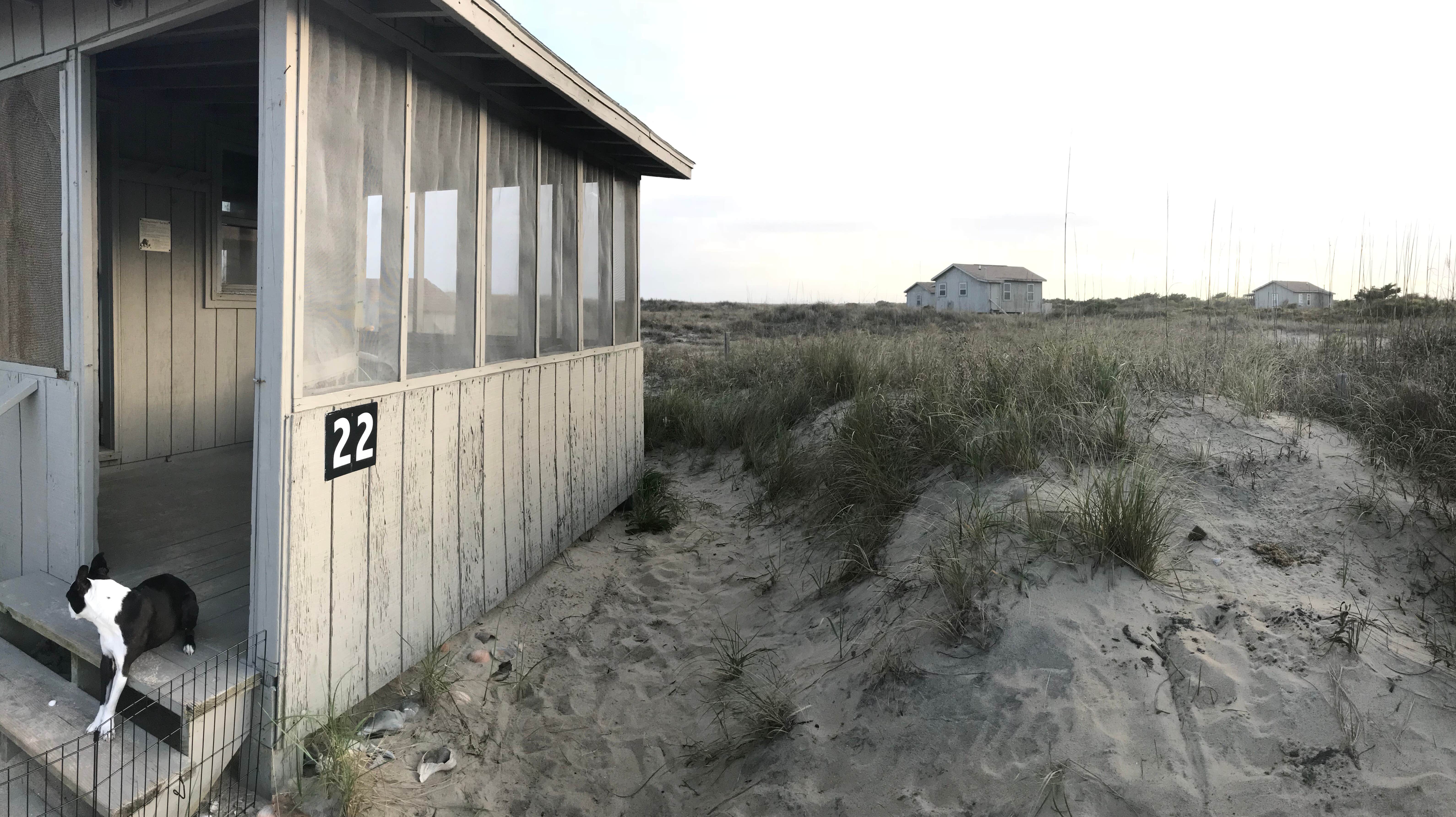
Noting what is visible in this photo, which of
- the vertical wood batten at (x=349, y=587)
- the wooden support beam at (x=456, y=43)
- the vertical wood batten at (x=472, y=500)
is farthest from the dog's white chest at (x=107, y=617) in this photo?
the wooden support beam at (x=456, y=43)

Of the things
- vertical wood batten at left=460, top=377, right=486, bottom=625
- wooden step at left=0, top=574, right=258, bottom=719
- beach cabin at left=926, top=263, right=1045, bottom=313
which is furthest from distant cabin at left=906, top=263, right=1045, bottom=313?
wooden step at left=0, top=574, right=258, bottom=719

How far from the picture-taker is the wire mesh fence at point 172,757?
265 centimetres

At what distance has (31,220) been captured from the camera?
378 cm

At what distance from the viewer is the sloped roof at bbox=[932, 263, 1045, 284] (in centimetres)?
4116

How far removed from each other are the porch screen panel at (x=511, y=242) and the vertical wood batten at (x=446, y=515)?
0.54 metres

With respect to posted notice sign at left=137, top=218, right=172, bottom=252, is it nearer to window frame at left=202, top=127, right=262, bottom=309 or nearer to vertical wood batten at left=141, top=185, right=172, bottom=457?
vertical wood batten at left=141, top=185, right=172, bottom=457

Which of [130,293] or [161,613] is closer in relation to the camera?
[161,613]

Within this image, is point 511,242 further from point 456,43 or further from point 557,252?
point 456,43

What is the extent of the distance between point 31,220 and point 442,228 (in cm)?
195

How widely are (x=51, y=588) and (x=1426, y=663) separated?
5948 mm

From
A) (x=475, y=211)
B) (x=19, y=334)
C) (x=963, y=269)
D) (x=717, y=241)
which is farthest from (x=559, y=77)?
(x=963, y=269)

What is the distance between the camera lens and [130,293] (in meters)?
5.63

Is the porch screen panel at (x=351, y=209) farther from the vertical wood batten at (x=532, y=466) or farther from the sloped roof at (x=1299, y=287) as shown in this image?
the sloped roof at (x=1299, y=287)

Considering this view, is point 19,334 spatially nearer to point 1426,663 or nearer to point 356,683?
point 356,683
